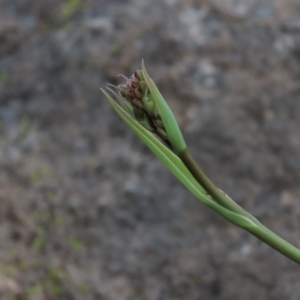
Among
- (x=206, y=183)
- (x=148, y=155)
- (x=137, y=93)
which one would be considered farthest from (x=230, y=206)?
(x=148, y=155)

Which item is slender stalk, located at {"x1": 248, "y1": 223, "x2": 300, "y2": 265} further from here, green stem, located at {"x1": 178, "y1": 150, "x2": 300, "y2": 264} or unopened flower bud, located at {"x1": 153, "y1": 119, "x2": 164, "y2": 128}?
unopened flower bud, located at {"x1": 153, "y1": 119, "x2": 164, "y2": 128}

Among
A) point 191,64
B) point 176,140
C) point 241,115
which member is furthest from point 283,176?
point 176,140

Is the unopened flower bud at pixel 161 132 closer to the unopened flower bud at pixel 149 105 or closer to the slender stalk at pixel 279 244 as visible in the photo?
the unopened flower bud at pixel 149 105

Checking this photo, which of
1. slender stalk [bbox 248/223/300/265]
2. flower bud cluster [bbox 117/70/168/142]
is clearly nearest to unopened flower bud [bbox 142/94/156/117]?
flower bud cluster [bbox 117/70/168/142]

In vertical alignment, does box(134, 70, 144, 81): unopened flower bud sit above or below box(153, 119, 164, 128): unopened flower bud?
above

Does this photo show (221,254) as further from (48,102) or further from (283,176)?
(48,102)

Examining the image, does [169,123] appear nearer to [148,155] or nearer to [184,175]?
[184,175]
